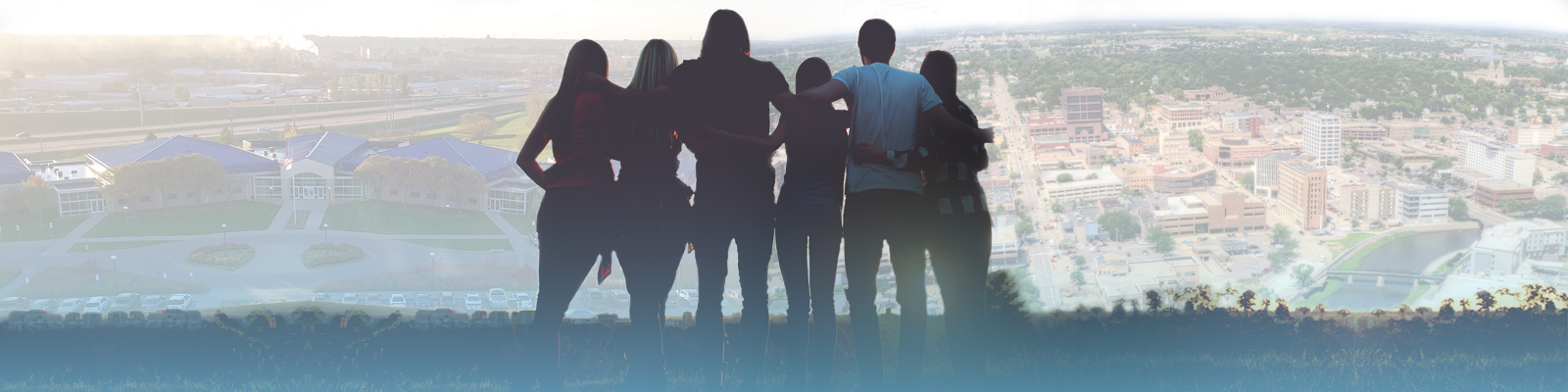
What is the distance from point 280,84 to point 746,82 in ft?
22.0

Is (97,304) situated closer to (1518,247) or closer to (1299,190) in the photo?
(1299,190)

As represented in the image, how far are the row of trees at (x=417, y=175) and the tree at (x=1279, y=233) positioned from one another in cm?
1084

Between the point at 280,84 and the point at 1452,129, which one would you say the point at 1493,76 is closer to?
the point at 1452,129

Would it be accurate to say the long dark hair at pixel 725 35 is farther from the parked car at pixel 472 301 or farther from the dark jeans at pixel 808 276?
the parked car at pixel 472 301

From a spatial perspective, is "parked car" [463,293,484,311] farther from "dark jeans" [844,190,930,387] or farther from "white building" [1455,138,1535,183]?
"white building" [1455,138,1535,183]

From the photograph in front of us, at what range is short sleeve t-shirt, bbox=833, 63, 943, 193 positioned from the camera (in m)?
2.41

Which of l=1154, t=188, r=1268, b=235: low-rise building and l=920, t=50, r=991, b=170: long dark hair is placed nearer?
l=920, t=50, r=991, b=170: long dark hair

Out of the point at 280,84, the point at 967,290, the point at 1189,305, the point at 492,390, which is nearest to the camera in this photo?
the point at 967,290

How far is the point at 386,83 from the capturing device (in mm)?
7445

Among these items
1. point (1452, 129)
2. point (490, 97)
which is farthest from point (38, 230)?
point (1452, 129)

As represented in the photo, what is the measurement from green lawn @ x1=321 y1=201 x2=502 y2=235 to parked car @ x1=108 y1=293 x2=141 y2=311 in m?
1.86

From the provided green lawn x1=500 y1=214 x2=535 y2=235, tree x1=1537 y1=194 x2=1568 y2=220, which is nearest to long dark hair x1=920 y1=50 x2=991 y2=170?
green lawn x1=500 y1=214 x2=535 y2=235

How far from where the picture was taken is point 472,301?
28.6 feet

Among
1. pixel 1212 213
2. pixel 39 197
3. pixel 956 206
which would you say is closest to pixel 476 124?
pixel 39 197
